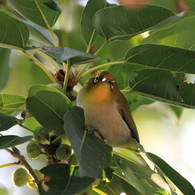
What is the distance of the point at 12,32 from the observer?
2.02 metres

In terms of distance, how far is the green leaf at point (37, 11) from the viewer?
220cm

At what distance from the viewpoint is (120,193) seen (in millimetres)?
2475

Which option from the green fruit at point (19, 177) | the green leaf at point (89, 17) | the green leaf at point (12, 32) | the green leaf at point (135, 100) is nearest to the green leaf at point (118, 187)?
the green fruit at point (19, 177)

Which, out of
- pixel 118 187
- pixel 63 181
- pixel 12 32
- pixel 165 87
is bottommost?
pixel 118 187

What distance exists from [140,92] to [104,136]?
1.31 ft

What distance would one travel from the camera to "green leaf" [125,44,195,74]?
80.0 inches

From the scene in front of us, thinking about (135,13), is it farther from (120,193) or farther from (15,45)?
(120,193)

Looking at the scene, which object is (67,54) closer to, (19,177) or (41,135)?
(41,135)

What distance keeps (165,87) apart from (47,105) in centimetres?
80

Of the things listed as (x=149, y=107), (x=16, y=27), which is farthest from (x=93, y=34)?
(x=149, y=107)

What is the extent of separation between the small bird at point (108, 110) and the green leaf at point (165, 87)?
163 mm

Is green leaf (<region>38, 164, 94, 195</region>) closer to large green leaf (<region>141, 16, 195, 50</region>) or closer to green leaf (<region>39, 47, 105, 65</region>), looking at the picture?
green leaf (<region>39, 47, 105, 65</region>)

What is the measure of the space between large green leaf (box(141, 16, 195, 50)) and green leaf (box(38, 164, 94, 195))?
3.99 feet

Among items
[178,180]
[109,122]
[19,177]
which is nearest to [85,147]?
[19,177]
